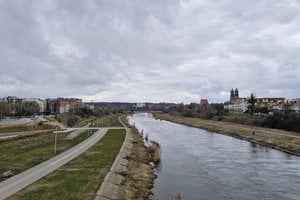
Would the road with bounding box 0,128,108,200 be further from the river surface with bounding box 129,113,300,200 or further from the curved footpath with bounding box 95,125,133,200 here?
the river surface with bounding box 129,113,300,200

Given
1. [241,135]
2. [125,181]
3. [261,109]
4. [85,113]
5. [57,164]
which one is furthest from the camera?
[85,113]

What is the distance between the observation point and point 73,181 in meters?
23.5

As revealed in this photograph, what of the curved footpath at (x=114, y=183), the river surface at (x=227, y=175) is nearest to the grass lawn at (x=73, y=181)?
the curved footpath at (x=114, y=183)

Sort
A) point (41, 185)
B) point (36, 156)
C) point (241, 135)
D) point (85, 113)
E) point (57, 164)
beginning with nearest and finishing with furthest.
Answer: point (41, 185) < point (57, 164) < point (36, 156) < point (241, 135) < point (85, 113)

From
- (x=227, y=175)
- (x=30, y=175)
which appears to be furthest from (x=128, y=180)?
(x=227, y=175)

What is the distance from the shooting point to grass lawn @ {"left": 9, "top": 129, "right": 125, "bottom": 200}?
774 inches

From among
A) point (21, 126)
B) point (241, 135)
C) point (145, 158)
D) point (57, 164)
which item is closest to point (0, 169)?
point (57, 164)

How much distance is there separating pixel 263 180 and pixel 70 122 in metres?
77.3

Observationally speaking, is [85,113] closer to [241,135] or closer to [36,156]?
[241,135]

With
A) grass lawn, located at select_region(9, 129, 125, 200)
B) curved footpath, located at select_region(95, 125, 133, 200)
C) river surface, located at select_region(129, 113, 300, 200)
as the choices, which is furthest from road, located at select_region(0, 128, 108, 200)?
river surface, located at select_region(129, 113, 300, 200)

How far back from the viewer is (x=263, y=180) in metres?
30.4

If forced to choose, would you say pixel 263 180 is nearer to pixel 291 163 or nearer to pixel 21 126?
pixel 291 163

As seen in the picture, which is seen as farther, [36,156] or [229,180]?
[36,156]

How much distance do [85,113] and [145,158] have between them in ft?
411
